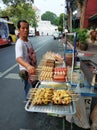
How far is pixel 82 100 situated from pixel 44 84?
→ 3.09 ft

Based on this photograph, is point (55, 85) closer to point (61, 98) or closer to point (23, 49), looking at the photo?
point (61, 98)

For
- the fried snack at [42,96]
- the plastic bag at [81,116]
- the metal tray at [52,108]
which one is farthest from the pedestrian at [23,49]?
the plastic bag at [81,116]

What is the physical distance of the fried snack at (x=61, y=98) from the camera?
3260 millimetres

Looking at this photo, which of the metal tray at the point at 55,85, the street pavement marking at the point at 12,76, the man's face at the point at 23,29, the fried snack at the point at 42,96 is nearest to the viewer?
the fried snack at the point at 42,96

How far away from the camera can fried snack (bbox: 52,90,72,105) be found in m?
3.26

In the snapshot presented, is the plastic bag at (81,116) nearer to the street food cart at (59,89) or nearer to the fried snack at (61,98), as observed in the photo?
the street food cart at (59,89)

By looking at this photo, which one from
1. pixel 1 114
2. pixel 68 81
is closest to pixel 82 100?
pixel 68 81

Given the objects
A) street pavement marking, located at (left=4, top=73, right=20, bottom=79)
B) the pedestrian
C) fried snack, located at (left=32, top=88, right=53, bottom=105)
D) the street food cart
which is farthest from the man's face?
street pavement marking, located at (left=4, top=73, right=20, bottom=79)

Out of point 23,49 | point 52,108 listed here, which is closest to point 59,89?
point 52,108

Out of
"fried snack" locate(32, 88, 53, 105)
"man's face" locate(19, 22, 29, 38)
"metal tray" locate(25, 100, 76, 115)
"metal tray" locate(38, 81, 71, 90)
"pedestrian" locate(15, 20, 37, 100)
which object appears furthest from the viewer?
"man's face" locate(19, 22, 29, 38)

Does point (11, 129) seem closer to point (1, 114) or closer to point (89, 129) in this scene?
point (1, 114)

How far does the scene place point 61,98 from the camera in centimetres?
332

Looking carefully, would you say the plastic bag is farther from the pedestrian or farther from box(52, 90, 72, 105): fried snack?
the pedestrian

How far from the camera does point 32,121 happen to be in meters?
5.04
